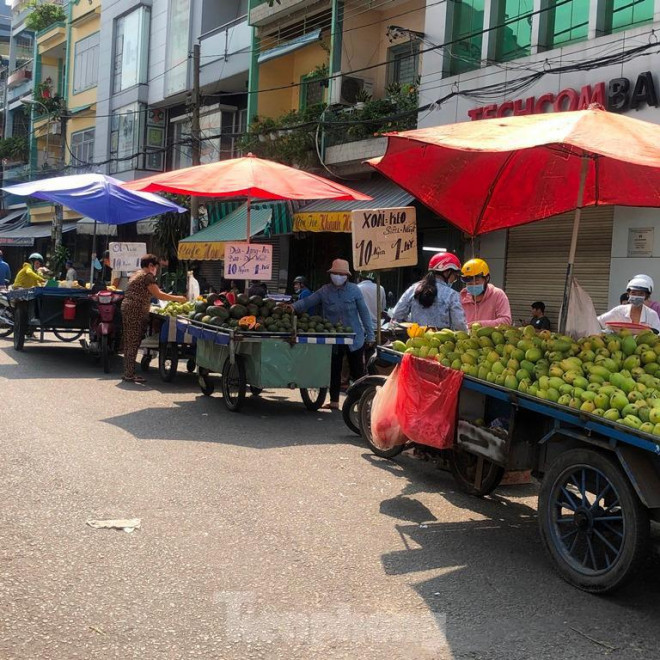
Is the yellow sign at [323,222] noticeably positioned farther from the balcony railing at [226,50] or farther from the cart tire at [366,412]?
the cart tire at [366,412]

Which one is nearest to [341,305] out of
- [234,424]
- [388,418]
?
[234,424]

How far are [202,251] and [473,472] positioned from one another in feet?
49.8

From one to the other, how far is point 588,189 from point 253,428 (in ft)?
13.7

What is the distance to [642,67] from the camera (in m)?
12.4

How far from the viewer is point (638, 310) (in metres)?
8.19

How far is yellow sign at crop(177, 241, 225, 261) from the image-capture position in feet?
65.0

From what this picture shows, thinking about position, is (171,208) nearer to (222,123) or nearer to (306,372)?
(306,372)

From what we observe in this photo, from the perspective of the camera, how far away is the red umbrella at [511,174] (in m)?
5.36

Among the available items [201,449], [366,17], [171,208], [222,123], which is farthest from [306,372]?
[222,123]

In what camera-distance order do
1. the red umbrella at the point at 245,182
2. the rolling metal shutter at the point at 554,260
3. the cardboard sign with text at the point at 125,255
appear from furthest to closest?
1. the cardboard sign with text at the point at 125,255
2. the rolling metal shutter at the point at 554,260
3. the red umbrella at the point at 245,182

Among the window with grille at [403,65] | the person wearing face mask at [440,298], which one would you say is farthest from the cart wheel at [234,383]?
the window with grille at [403,65]

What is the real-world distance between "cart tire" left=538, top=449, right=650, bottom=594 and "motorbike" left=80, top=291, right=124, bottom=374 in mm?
8886

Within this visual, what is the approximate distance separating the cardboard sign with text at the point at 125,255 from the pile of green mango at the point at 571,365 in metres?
9.45

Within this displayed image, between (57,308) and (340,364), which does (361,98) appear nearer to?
(57,308)
